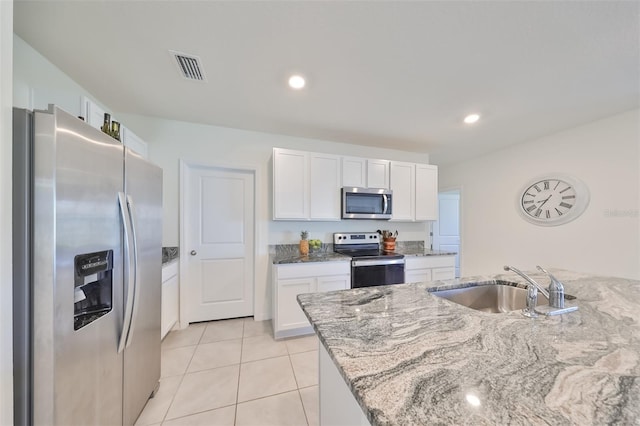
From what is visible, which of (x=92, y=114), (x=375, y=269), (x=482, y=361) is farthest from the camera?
(x=375, y=269)

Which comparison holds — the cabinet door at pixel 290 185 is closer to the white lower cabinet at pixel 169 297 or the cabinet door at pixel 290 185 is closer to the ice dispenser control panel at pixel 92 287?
the white lower cabinet at pixel 169 297

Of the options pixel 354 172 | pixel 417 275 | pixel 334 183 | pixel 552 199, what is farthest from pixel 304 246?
pixel 552 199

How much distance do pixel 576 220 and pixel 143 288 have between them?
4495 mm

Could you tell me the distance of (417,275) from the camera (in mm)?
2984

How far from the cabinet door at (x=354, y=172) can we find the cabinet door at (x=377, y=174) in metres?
0.07

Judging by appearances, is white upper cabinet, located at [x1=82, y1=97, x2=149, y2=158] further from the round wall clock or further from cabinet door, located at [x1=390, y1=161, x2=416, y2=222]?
the round wall clock

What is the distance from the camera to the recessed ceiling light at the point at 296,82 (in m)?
1.89

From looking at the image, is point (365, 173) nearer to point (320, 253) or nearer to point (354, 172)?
point (354, 172)

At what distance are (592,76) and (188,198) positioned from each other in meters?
4.00

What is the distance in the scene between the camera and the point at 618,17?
1.33 metres

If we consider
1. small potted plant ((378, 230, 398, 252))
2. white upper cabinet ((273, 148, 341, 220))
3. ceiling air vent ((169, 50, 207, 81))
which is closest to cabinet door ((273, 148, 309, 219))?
white upper cabinet ((273, 148, 341, 220))

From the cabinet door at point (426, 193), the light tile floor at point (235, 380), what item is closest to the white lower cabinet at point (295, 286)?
the light tile floor at point (235, 380)

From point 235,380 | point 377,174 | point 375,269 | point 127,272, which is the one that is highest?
point 377,174
